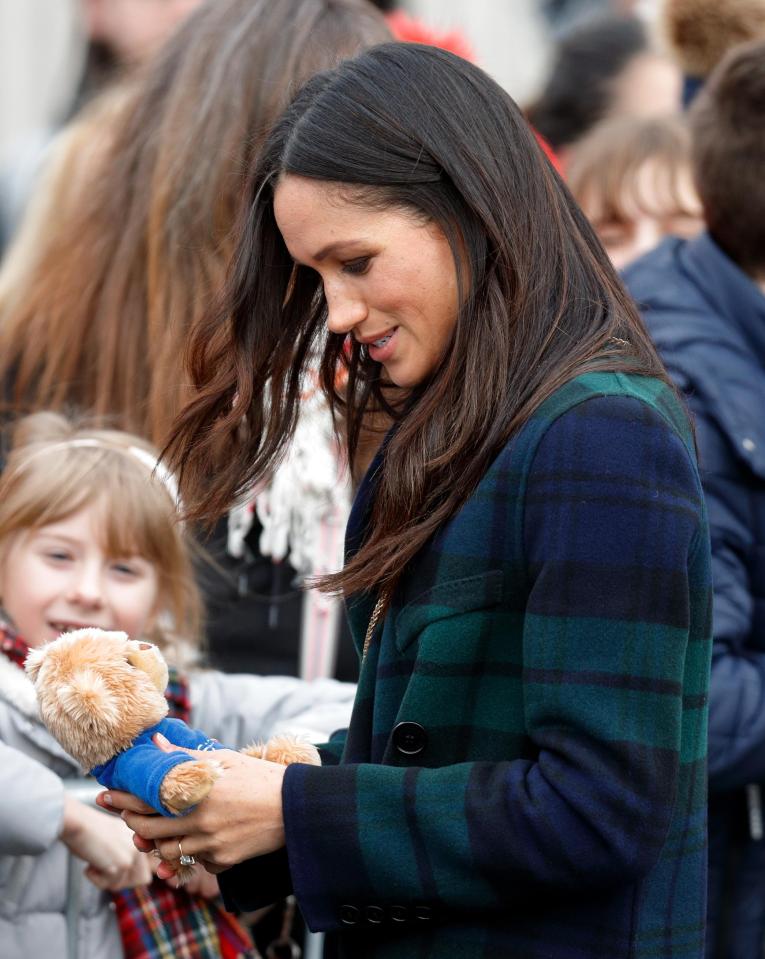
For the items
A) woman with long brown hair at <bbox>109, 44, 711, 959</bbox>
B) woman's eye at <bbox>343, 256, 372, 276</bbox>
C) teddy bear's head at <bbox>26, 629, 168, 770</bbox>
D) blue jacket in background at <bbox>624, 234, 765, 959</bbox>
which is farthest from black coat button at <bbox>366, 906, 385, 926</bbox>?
blue jacket in background at <bbox>624, 234, 765, 959</bbox>

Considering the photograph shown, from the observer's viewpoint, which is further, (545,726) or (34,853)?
(34,853)

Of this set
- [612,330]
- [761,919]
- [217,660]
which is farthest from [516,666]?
[761,919]

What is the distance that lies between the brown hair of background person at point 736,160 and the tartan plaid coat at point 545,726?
3.99 ft

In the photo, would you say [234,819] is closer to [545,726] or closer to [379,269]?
[545,726]

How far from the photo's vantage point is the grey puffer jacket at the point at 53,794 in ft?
7.06

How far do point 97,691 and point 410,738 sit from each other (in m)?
0.40

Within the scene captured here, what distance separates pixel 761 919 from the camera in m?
2.79

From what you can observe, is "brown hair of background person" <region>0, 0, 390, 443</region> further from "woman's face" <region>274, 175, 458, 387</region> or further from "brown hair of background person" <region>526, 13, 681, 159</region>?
"brown hair of background person" <region>526, 13, 681, 159</region>

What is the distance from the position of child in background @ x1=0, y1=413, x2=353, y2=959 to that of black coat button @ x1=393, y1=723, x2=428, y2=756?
584 millimetres

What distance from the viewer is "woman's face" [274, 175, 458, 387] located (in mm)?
1723

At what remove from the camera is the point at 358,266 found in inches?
69.7

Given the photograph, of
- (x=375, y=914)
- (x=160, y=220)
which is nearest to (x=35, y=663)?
(x=375, y=914)

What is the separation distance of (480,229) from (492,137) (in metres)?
0.12

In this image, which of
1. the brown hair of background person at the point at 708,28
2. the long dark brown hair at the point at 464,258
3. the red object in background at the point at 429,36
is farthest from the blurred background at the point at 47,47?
the long dark brown hair at the point at 464,258
